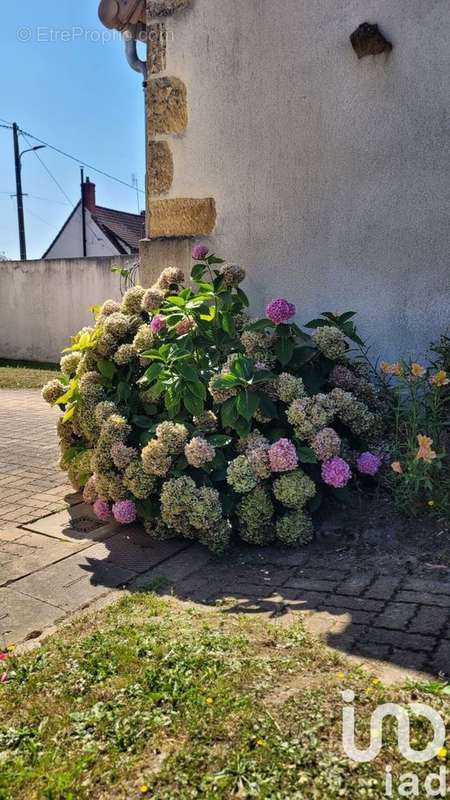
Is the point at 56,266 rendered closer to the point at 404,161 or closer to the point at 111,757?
the point at 404,161

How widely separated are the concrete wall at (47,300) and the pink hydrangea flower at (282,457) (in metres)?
11.5

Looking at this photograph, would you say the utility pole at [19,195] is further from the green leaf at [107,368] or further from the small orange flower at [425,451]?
the small orange flower at [425,451]

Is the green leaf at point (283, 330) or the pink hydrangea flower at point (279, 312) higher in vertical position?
the pink hydrangea flower at point (279, 312)

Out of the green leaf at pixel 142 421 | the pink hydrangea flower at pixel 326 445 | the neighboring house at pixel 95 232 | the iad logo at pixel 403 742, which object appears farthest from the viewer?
the neighboring house at pixel 95 232

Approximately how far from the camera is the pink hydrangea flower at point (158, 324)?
11.9ft

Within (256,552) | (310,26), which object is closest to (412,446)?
(256,552)

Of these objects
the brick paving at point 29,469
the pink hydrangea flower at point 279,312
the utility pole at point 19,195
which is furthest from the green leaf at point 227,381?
the utility pole at point 19,195

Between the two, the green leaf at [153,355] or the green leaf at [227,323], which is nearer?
the green leaf at [153,355]

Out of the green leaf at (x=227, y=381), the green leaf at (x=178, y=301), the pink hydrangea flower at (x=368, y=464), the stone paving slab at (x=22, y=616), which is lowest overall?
the stone paving slab at (x=22, y=616)

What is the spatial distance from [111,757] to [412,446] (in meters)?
2.16

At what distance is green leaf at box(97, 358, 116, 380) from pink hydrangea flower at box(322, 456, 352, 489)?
142 cm

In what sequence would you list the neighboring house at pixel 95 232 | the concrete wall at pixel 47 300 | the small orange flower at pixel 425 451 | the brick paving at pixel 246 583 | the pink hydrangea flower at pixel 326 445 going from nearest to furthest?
the brick paving at pixel 246 583
the small orange flower at pixel 425 451
the pink hydrangea flower at pixel 326 445
the concrete wall at pixel 47 300
the neighboring house at pixel 95 232

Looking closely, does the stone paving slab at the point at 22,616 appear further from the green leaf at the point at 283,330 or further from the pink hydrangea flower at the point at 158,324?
the green leaf at the point at 283,330

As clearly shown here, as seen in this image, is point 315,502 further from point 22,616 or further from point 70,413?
point 70,413
